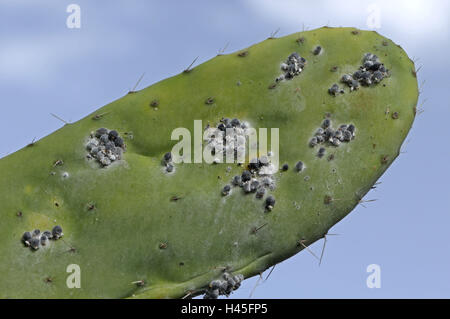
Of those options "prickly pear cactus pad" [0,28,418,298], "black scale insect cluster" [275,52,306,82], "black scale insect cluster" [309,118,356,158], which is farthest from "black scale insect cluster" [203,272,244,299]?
"black scale insect cluster" [275,52,306,82]

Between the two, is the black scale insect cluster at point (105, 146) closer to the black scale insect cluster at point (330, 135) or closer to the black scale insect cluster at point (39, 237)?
the black scale insect cluster at point (39, 237)

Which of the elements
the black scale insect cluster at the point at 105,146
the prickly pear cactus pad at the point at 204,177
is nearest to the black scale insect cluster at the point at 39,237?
the prickly pear cactus pad at the point at 204,177

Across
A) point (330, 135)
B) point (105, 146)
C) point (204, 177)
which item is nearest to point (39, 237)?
point (105, 146)

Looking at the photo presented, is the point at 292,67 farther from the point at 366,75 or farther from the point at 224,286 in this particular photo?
the point at 224,286

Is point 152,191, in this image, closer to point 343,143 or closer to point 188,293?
point 188,293

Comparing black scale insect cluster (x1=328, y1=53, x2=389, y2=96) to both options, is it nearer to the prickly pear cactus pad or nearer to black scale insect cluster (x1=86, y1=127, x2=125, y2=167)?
the prickly pear cactus pad

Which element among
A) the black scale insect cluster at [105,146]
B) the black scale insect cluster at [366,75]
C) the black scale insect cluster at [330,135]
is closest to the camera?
the black scale insect cluster at [105,146]

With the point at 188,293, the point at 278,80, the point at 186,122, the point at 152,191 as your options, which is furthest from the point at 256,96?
the point at 188,293
